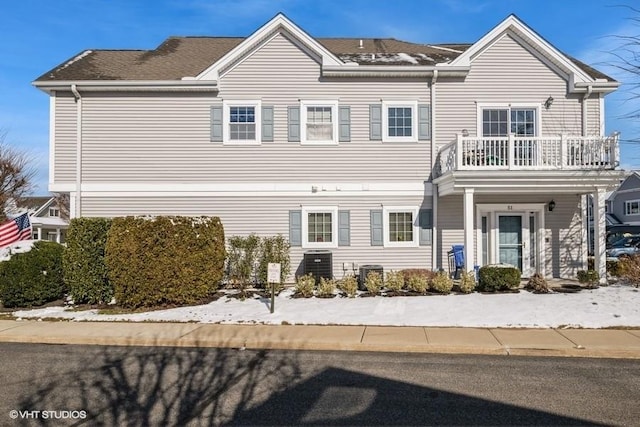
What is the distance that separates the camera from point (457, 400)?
18.1 ft

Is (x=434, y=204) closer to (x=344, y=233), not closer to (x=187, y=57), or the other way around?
(x=344, y=233)

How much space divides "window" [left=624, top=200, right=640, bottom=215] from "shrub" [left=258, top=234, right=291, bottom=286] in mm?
42830

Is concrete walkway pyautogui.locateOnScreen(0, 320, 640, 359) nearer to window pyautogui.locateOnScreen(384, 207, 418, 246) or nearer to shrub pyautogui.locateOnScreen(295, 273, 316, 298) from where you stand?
shrub pyautogui.locateOnScreen(295, 273, 316, 298)

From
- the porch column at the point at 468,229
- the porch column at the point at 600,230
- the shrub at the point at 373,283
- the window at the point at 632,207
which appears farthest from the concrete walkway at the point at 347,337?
the window at the point at 632,207

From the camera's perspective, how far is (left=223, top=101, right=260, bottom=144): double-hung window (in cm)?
1520

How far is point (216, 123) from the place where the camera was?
1516 centimetres

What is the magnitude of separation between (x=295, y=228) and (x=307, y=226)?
1.23 ft

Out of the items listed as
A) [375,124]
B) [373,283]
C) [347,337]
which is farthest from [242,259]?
[375,124]

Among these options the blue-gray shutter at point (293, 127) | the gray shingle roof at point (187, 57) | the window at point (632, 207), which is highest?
the gray shingle roof at point (187, 57)

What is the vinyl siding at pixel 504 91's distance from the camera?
50.1ft

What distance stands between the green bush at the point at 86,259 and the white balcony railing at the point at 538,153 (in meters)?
9.32

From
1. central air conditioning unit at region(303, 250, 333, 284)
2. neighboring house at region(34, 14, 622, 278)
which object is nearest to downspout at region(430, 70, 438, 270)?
neighboring house at region(34, 14, 622, 278)

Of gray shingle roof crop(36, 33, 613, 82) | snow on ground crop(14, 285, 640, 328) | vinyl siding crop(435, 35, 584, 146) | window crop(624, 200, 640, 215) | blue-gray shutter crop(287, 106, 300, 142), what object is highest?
gray shingle roof crop(36, 33, 613, 82)

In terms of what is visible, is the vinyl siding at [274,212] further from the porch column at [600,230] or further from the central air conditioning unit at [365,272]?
the porch column at [600,230]
